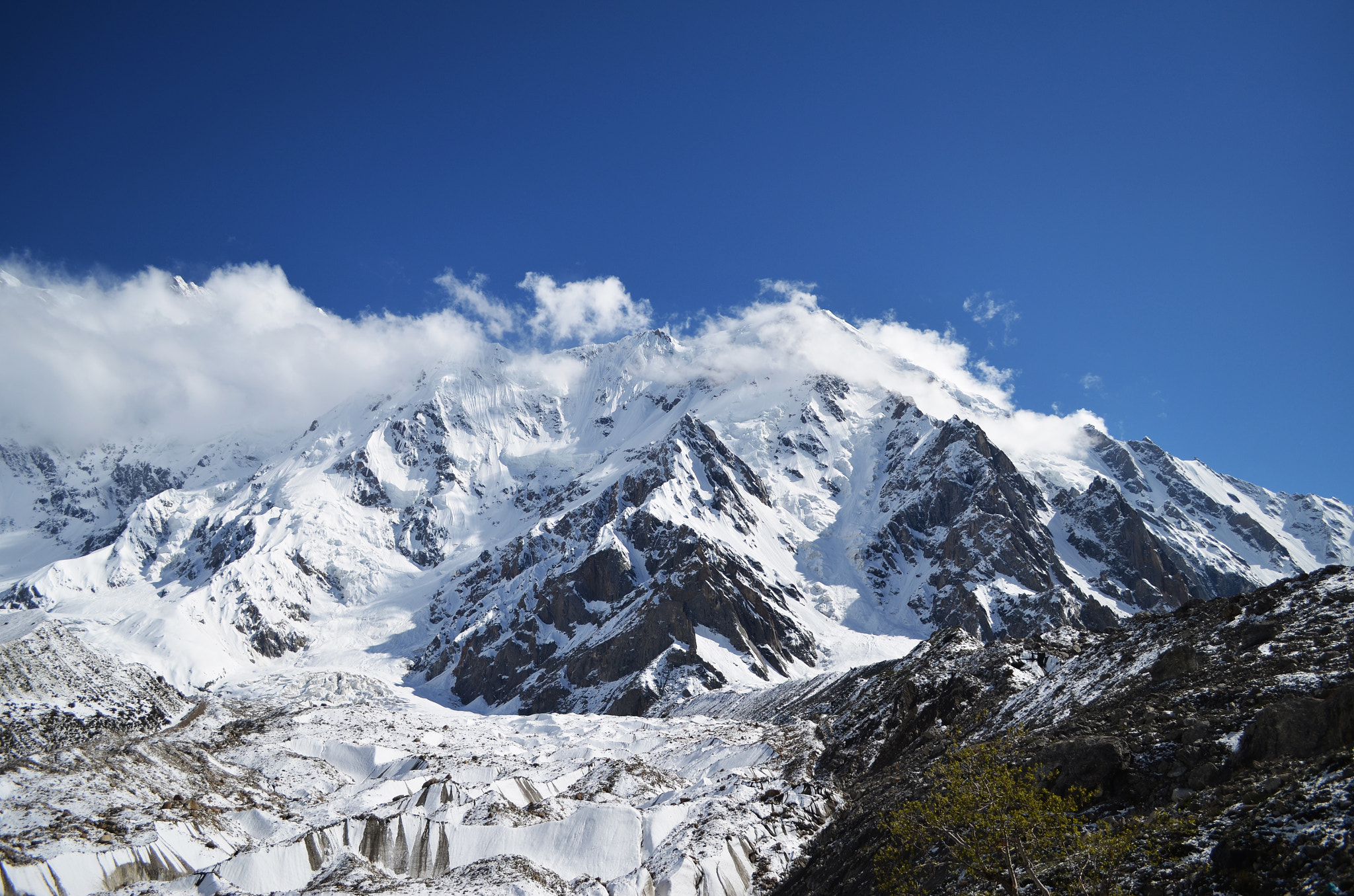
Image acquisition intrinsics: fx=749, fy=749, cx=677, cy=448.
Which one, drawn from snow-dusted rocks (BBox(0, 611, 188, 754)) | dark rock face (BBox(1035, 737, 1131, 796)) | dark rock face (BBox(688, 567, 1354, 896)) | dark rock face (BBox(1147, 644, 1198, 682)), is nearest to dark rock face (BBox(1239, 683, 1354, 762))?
dark rock face (BBox(688, 567, 1354, 896))

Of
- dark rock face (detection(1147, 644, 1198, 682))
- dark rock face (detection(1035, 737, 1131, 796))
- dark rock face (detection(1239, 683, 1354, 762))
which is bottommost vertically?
dark rock face (detection(1239, 683, 1354, 762))

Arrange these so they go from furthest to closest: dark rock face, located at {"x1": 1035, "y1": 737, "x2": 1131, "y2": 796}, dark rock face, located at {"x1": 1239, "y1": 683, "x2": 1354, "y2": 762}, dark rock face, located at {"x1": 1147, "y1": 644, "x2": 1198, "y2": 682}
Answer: dark rock face, located at {"x1": 1147, "y1": 644, "x2": 1198, "y2": 682} < dark rock face, located at {"x1": 1035, "y1": 737, "x2": 1131, "y2": 796} < dark rock face, located at {"x1": 1239, "y1": 683, "x2": 1354, "y2": 762}

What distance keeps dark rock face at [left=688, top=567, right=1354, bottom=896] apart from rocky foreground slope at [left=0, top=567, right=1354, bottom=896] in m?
0.12

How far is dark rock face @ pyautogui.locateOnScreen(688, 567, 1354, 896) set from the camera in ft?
66.7

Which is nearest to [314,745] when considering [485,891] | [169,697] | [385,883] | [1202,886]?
[169,697]

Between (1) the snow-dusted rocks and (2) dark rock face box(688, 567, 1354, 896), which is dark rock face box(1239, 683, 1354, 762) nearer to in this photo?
(2) dark rock face box(688, 567, 1354, 896)

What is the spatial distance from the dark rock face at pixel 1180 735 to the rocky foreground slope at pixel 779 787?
0.12m

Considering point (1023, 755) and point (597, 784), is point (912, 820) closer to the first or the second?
point (1023, 755)

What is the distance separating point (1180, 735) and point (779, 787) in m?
35.0

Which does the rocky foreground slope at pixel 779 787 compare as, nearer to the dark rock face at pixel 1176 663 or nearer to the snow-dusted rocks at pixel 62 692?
the dark rock face at pixel 1176 663

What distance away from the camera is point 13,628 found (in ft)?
361

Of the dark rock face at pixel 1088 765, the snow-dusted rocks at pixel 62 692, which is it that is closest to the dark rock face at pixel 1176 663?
the dark rock face at pixel 1088 765

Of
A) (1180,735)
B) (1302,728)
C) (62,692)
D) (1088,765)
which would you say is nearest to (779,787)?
(1088,765)

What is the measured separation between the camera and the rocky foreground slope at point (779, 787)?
25.5 m
